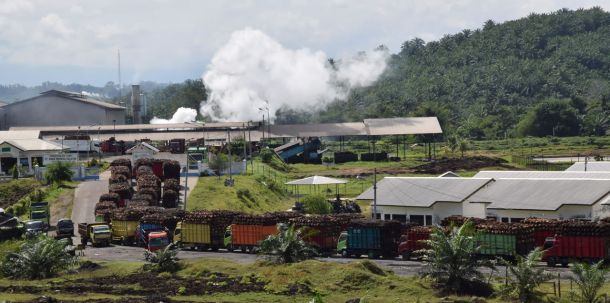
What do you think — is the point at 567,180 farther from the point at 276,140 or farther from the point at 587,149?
the point at 276,140

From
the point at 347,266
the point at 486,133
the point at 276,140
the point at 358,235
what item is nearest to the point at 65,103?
the point at 276,140

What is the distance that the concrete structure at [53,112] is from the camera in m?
148

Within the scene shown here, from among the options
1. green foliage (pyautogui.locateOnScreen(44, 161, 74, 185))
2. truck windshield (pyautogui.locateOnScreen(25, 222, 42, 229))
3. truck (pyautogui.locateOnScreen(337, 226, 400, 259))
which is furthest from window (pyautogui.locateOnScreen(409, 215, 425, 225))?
green foliage (pyautogui.locateOnScreen(44, 161, 74, 185))

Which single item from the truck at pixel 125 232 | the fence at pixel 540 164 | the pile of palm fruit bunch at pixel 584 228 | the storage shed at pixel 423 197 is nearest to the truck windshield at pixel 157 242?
the truck at pixel 125 232

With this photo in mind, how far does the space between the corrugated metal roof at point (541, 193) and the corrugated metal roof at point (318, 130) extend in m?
60.5

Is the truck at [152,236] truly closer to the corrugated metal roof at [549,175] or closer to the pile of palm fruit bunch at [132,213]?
the pile of palm fruit bunch at [132,213]

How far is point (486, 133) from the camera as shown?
163m

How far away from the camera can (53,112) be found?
489 ft

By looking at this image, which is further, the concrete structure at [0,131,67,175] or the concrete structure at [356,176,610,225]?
the concrete structure at [0,131,67,175]

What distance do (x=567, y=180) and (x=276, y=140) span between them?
75.8 m

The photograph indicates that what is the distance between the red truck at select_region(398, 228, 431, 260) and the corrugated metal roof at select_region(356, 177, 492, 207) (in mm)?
11363

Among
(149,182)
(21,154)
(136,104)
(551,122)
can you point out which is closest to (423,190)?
(149,182)

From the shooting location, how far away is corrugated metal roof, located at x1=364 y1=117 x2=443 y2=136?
122188 millimetres

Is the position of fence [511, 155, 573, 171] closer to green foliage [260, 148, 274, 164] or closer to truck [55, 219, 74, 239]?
green foliage [260, 148, 274, 164]
